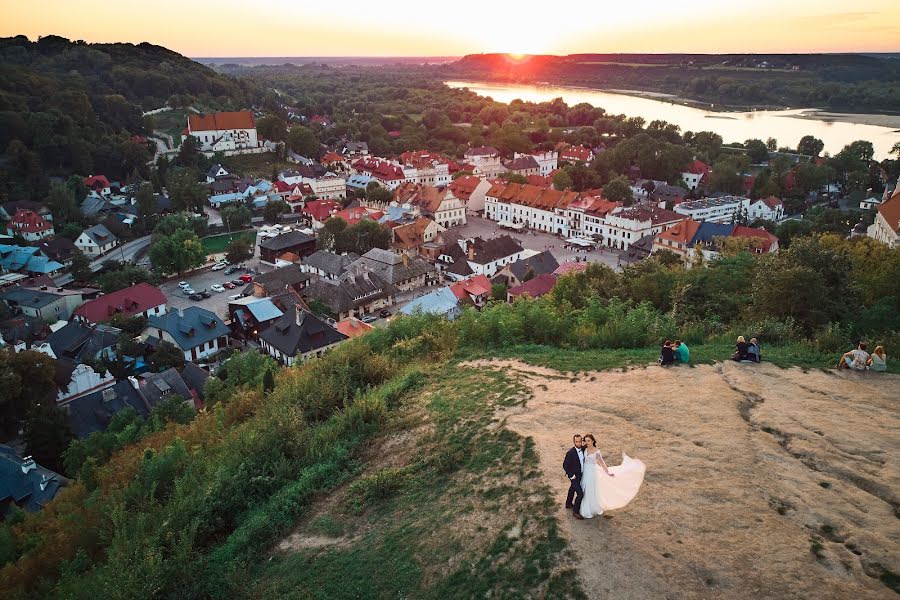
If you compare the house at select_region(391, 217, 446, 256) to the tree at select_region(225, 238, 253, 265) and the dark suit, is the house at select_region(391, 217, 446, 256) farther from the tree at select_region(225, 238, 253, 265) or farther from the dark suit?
the dark suit

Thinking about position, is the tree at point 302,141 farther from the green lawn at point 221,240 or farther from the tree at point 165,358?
the tree at point 165,358

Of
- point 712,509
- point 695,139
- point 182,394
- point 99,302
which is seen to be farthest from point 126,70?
point 712,509

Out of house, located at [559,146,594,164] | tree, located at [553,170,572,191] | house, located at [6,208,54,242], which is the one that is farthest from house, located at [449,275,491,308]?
house, located at [559,146,594,164]

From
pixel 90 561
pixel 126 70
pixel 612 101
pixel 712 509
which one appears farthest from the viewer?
pixel 612 101

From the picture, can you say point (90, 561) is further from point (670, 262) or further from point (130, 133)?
point (130, 133)

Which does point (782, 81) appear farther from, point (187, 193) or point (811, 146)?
point (187, 193)

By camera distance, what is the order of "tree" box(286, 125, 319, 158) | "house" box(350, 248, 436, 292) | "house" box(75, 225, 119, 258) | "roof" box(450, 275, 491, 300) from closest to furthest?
"roof" box(450, 275, 491, 300)
"house" box(350, 248, 436, 292)
"house" box(75, 225, 119, 258)
"tree" box(286, 125, 319, 158)
